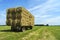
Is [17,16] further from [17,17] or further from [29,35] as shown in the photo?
[29,35]

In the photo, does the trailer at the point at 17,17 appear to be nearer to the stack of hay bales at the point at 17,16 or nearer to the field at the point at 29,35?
the stack of hay bales at the point at 17,16

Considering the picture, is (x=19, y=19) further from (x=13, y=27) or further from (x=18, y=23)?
(x=13, y=27)

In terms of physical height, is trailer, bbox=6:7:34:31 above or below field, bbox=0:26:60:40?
above

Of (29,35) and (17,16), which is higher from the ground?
(17,16)

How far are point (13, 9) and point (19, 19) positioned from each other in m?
2.31

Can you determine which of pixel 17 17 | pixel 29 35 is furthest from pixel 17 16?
pixel 29 35

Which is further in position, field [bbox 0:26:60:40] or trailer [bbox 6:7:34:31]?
trailer [bbox 6:7:34:31]

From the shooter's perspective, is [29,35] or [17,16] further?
[17,16]

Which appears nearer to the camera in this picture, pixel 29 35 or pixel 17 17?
pixel 29 35

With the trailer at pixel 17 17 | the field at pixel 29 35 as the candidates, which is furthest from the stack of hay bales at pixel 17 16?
the field at pixel 29 35

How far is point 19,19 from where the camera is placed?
24547 mm

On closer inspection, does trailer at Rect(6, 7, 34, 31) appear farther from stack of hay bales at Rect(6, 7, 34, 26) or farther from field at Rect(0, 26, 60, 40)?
field at Rect(0, 26, 60, 40)

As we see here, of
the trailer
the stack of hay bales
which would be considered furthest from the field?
the stack of hay bales

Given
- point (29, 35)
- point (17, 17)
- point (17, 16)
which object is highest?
point (17, 16)
